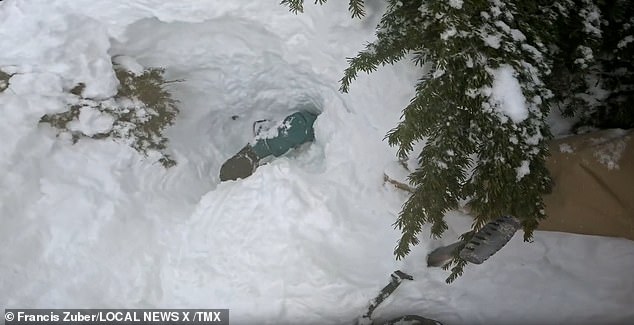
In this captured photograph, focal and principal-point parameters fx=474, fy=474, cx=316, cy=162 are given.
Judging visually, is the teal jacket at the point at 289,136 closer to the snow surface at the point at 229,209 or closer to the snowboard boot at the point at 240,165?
the snowboard boot at the point at 240,165

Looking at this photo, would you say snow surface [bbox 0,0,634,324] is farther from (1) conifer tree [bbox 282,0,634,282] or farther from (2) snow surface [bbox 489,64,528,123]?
(2) snow surface [bbox 489,64,528,123]

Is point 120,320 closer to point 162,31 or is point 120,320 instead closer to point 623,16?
point 162,31

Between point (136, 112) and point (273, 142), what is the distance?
1.23 meters

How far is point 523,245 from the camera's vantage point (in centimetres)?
289

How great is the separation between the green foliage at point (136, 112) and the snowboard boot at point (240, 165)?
562 mm

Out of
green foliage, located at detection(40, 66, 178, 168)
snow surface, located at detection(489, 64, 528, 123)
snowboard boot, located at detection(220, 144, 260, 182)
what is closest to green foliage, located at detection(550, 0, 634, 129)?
snow surface, located at detection(489, 64, 528, 123)

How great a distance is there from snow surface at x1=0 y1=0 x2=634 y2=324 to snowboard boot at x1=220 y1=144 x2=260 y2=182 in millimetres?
374

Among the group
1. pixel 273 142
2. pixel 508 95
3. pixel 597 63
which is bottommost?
pixel 508 95

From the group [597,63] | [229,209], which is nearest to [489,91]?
[597,63]

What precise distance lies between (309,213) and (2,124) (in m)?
2.19

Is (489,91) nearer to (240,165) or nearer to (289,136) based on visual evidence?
(289,136)

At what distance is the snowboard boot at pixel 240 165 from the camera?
171 inches

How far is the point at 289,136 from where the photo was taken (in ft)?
14.4

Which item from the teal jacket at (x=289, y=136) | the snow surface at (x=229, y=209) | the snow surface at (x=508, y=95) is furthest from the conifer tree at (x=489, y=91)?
the teal jacket at (x=289, y=136)
